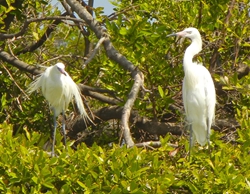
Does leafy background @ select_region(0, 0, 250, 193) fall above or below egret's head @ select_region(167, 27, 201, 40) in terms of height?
below

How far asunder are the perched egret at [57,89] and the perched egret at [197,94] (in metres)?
0.84

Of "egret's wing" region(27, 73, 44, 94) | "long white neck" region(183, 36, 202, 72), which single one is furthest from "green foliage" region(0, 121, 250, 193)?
"egret's wing" region(27, 73, 44, 94)

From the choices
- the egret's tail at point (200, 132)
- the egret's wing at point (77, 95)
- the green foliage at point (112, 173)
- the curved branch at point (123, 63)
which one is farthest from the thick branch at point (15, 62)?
the egret's tail at point (200, 132)

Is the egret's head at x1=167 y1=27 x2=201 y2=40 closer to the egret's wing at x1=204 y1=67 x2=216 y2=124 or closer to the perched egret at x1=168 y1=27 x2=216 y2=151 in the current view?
the perched egret at x1=168 y1=27 x2=216 y2=151

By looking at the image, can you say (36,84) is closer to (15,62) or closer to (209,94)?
(15,62)

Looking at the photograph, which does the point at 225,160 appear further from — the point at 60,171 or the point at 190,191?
the point at 60,171

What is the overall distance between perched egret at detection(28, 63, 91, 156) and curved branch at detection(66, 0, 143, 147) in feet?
1.85

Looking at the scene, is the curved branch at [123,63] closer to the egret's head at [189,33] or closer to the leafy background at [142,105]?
the leafy background at [142,105]

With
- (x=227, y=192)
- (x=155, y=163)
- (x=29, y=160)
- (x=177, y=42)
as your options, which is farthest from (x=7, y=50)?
(x=227, y=192)

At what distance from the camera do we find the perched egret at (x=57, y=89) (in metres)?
5.09

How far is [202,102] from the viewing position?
5.10 meters

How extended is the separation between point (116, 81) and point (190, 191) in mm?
1348

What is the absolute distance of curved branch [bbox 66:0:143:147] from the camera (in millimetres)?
3949

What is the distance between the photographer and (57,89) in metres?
5.33
